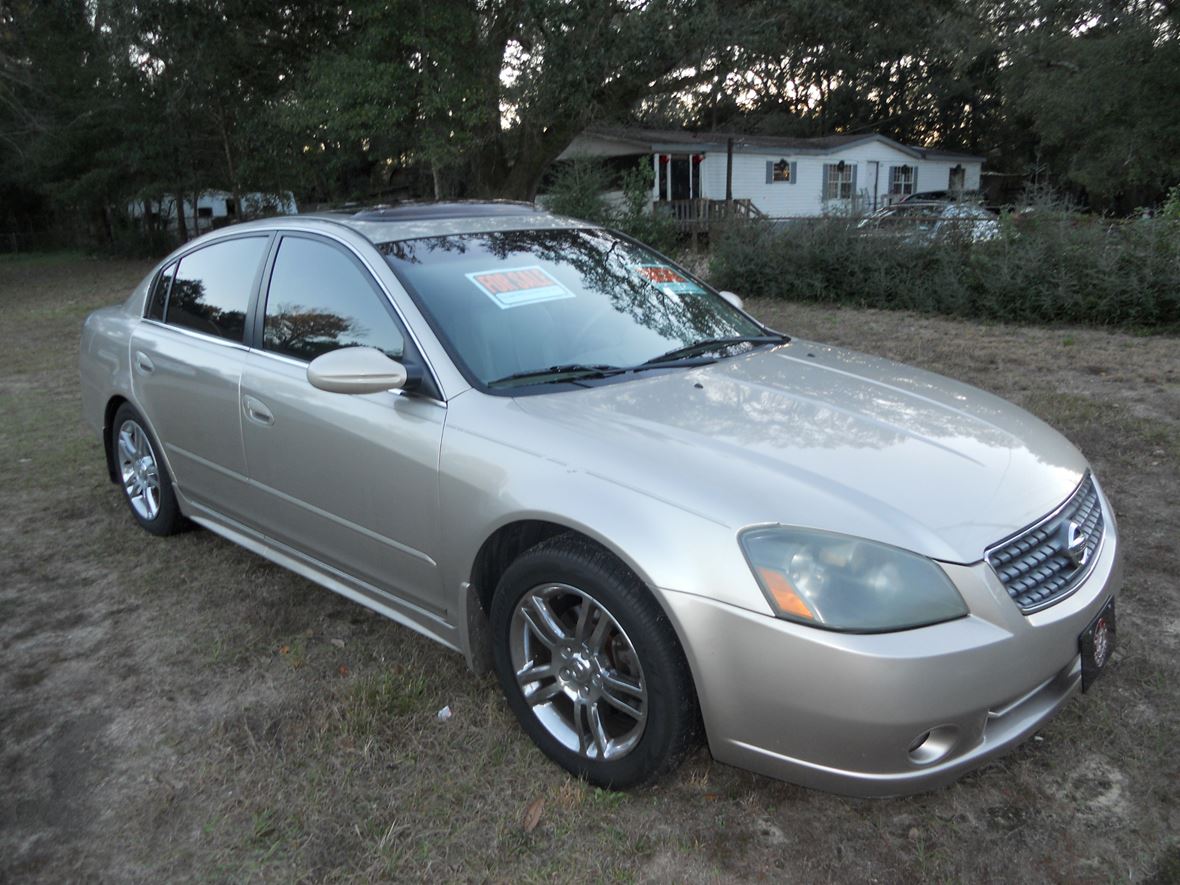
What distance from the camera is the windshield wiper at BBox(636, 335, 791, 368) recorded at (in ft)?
10.8

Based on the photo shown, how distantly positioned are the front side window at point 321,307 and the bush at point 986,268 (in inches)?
354

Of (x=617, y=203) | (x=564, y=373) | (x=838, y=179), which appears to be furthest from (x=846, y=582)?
(x=838, y=179)

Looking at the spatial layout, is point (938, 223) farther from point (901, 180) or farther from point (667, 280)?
point (901, 180)

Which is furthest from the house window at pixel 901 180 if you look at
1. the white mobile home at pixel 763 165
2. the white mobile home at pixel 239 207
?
the white mobile home at pixel 239 207

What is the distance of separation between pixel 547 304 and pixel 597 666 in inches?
53.3

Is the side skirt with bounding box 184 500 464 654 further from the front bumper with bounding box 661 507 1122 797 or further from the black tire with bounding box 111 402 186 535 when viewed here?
the front bumper with bounding box 661 507 1122 797

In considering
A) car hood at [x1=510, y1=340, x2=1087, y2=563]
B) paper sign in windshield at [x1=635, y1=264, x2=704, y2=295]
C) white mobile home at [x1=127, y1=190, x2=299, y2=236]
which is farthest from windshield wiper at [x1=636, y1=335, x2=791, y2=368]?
white mobile home at [x1=127, y1=190, x2=299, y2=236]

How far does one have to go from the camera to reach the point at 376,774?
2.74 meters

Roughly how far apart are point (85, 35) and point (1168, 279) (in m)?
25.4

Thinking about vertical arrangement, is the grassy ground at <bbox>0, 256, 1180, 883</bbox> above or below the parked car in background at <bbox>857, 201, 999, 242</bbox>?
below

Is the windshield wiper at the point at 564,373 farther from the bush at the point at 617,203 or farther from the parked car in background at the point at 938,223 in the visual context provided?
the bush at the point at 617,203

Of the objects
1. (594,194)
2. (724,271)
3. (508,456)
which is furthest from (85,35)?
(508,456)

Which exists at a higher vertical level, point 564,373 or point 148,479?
point 564,373

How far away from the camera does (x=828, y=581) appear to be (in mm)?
2174
